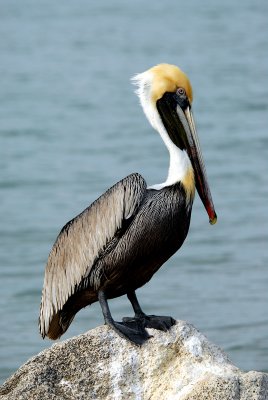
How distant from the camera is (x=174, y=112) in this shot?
690 centimetres

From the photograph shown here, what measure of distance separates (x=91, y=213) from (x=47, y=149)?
12846 millimetres

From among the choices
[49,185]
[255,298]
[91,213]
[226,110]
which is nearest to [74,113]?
[226,110]

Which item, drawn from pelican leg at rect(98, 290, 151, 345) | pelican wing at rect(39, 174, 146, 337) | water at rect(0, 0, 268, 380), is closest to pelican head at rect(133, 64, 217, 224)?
pelican wing at rect(39, 174, 146, 337)

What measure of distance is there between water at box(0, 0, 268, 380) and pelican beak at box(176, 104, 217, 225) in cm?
315

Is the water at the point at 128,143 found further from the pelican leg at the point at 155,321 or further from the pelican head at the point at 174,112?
the pelican leg at the point at 155,321

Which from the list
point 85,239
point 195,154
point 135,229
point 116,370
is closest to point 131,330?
point 116,370

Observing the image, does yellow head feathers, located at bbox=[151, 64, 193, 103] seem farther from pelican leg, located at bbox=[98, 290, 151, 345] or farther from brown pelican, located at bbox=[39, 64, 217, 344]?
pelican leg, located at bbox=[98, 290, 151, 345]

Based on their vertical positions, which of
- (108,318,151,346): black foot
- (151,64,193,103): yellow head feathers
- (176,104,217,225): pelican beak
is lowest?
(108,318,151,346): black foot

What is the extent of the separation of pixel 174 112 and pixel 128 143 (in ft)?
40.2

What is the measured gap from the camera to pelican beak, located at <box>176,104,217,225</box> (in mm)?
6828

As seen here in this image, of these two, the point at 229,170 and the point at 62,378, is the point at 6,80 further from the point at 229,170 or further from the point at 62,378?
the point at 62,378

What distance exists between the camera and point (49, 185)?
16.7 metres

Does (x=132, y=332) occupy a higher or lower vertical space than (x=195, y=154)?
lower

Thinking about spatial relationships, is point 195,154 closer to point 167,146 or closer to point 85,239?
point 167,146
